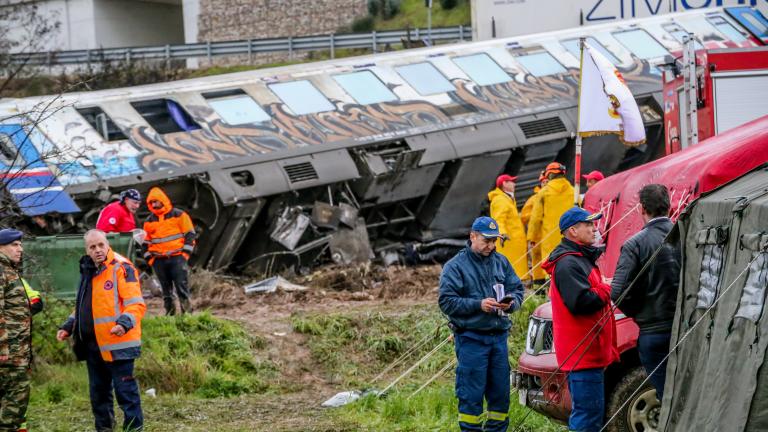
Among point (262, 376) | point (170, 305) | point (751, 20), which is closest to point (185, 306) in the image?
point (170, 305)

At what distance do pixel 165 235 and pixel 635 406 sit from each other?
7414mm

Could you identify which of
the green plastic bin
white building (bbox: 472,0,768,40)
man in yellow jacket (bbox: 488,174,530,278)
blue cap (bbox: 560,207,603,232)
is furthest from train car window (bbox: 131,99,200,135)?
white building (bbox: 472,0,768,40)

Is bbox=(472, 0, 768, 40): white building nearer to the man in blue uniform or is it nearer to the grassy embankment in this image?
the grassy embankment

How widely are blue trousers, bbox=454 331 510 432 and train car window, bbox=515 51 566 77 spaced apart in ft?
41.3

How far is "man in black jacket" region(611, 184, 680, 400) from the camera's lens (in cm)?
716

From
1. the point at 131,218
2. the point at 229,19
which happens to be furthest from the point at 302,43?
the point at 131,218

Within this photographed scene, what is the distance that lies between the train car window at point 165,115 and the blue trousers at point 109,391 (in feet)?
27.8

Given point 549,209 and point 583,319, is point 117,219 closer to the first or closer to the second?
point 549,209

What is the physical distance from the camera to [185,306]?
14.2m

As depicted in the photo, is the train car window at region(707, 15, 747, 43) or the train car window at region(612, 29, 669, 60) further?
the train car window at region(707, 15, 747, 43)

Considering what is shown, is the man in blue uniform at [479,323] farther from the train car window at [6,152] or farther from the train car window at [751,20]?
the train car window at [751,20]

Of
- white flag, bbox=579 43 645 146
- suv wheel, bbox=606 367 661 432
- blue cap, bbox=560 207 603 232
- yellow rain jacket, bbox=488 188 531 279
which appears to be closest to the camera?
blue cap, bbox=560 207 603 232

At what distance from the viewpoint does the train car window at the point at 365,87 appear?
1894 cm

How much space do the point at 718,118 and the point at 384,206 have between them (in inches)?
266
